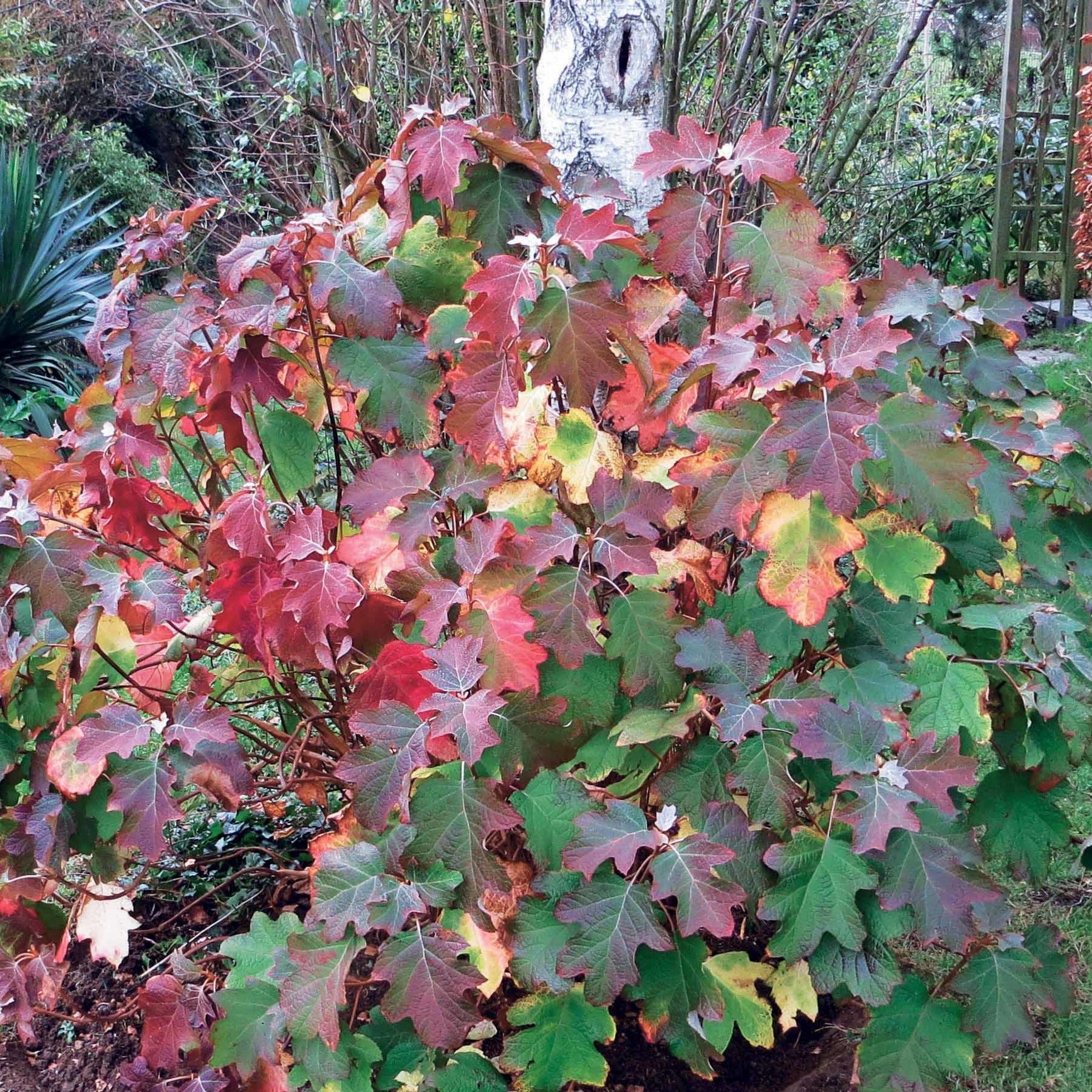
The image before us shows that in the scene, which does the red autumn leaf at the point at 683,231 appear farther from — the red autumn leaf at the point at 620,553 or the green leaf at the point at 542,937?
the green leaf at the point at 542,937

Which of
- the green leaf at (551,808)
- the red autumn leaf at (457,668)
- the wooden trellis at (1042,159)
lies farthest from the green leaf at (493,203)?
the wooden trellis at (1042,159)

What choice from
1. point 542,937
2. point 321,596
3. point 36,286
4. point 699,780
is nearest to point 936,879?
point 699,780

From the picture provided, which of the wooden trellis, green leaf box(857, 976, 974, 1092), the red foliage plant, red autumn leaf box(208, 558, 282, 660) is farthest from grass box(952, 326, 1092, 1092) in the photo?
the wooden trellis

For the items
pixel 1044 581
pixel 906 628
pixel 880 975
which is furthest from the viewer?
pixel 1044 581

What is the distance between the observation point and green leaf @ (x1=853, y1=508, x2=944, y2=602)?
137 cm

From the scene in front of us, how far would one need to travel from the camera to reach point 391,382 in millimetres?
1530

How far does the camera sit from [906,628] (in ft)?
4.76

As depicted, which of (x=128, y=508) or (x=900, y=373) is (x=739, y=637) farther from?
(x=128, y=508)

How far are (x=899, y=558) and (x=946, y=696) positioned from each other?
196mm

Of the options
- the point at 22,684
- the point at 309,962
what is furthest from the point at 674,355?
the point at 22,684

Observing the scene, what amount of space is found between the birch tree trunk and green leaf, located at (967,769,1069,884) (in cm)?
127

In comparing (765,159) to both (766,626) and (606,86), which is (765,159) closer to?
(766,626)

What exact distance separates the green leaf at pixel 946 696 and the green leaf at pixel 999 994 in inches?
15.9

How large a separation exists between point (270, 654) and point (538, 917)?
1.78 ft
